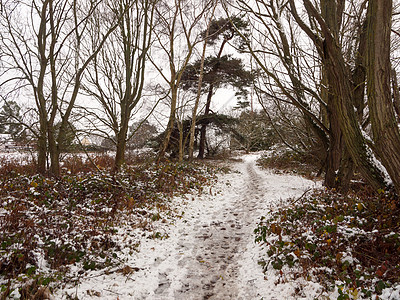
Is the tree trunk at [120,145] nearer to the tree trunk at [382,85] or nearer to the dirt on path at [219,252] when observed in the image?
the dirt on path at [219,252]

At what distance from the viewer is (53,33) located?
6.96 m

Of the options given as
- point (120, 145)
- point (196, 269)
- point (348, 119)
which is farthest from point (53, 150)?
point (348, 119)

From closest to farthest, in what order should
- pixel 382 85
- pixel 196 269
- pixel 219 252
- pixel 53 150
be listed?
pixel 382 85, pixel 196 269, pixel 219 252, pixel 53 150

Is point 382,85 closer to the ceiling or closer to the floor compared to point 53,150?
closer to the ceiling

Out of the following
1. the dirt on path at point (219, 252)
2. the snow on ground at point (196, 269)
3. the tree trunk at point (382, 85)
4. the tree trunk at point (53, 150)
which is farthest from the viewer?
the tree trunk at point (53, 150)

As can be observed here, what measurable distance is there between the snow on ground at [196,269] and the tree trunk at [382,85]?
77.6 inches

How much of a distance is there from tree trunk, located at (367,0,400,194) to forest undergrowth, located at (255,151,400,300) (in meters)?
1.09

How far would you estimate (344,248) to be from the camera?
340cm

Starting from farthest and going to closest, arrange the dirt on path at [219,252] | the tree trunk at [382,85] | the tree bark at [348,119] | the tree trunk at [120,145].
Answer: the tree trunk at [120,145], the tree bark at [348,119], the dirt on path at [219,252], the tree trunk at [382,85]

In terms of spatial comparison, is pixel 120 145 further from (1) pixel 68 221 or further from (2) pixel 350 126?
(2) pixel 350 126

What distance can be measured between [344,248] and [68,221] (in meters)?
4.91

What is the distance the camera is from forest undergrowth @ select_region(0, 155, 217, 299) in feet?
9.78

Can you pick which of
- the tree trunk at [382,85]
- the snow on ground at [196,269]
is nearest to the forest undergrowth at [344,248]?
the snow on ground at [196,269]

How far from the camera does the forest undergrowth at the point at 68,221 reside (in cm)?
298
